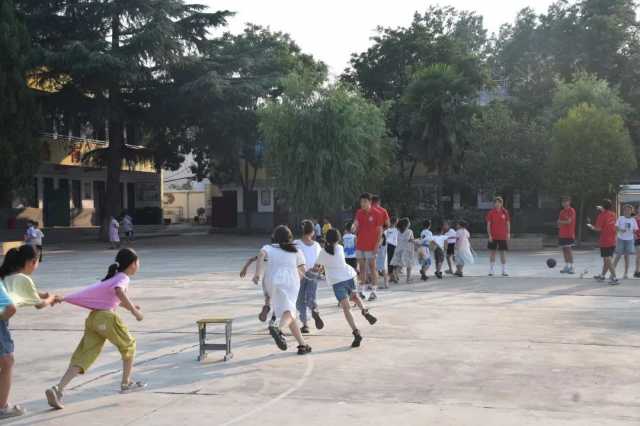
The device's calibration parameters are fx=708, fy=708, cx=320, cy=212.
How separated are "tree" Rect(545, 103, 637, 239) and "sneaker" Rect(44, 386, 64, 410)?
24290 mm

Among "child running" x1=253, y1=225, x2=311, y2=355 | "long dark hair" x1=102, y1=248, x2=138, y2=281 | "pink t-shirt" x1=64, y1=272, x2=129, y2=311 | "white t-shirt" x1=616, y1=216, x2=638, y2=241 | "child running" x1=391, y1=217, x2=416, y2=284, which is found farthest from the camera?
"white t-shirt" x1=616, y1=216, x2=638, y2=241

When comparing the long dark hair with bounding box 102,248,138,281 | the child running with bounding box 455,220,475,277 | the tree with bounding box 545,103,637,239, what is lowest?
the child running with bounding box 455,220,475,277

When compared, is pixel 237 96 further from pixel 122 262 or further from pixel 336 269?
pixel 122 262

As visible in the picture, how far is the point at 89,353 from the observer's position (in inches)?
257

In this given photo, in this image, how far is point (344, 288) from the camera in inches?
368

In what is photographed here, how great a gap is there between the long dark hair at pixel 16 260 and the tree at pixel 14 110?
24.3 meters

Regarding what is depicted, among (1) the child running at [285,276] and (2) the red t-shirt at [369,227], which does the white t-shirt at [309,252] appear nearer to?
(1) the child running at [285,276]

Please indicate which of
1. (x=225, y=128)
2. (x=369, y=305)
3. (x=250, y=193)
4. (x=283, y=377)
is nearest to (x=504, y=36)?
(x=250, y=193)

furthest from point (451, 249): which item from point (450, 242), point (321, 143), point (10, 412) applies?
point (10, 412)

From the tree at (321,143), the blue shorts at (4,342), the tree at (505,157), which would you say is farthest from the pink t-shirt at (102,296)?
the tree at (505,157)

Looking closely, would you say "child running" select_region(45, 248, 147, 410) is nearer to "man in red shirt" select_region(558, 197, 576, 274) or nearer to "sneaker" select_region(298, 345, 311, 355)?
"sneaker" select_region(298, 345, 311, 355)

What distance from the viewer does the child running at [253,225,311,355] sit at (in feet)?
27.3

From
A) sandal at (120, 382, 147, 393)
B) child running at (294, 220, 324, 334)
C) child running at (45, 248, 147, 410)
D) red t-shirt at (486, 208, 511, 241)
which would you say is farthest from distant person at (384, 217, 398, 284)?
child running at (45, 248, 147, 410)

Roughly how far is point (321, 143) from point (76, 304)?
22572 millimetres
